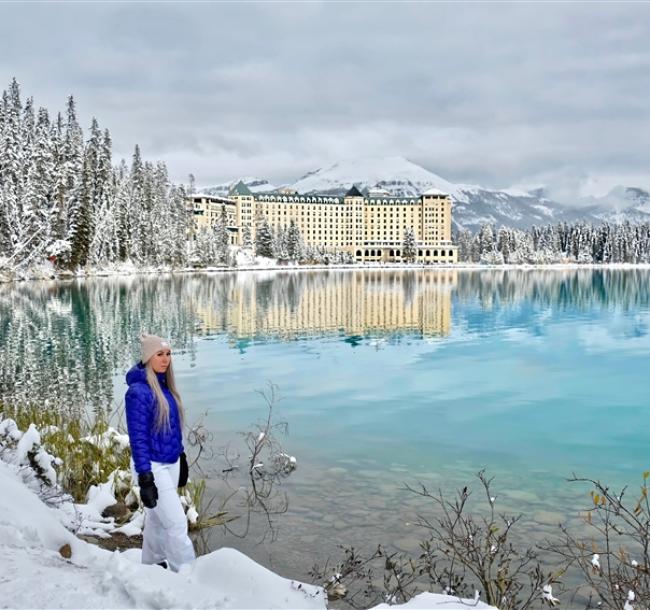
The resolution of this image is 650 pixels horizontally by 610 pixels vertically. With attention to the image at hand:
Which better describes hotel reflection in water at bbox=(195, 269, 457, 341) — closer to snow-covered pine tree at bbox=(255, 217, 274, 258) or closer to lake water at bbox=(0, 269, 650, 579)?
lake water at bbox=(0, 269, 650, 579)

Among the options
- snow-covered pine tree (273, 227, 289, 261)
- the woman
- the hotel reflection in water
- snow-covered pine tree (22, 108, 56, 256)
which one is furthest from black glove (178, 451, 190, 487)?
snow-covered pine tree (273, 227, 289, 261)

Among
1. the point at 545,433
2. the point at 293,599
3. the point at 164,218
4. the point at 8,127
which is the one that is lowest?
the point at 545,433

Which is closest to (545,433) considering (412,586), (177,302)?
(412,586)

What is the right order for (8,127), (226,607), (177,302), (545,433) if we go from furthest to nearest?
(8,127)
(177,302)
(545,433)
(226,607)

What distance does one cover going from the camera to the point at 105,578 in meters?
5.02

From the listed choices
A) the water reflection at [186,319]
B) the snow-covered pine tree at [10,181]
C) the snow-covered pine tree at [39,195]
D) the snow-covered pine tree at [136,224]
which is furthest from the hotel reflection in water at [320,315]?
the snow-covered pine tree at [136,224]

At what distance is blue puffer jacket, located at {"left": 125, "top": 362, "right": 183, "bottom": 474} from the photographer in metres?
6.38

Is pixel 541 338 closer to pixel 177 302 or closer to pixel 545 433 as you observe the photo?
pixel 545 433

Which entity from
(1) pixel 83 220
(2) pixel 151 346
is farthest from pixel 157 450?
(1) pixel 83 220

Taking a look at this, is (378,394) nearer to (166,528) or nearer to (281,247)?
(166,528)

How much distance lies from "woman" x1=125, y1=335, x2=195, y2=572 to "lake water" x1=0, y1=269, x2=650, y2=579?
200 centimetres

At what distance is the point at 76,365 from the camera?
23.8m

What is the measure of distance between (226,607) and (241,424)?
11.1 m

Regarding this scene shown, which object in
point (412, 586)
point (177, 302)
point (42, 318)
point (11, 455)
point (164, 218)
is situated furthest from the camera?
point (164, 218)
